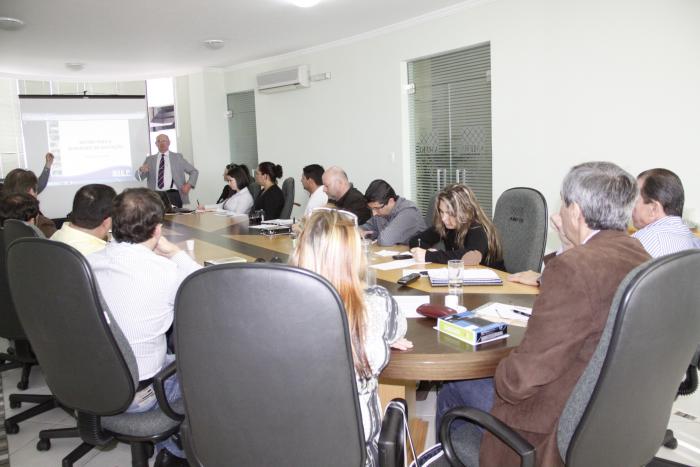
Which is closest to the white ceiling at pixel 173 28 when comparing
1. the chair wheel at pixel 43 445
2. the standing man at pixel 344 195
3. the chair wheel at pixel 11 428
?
the standing man at pixel 344 195

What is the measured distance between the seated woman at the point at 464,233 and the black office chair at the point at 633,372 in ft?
5.09

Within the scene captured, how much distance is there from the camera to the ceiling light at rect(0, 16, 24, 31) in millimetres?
5566

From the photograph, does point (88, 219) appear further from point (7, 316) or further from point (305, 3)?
point (305, 3)

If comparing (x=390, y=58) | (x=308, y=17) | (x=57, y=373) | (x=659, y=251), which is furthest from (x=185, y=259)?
(x=390, y=58)

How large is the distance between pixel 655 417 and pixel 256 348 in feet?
3.32

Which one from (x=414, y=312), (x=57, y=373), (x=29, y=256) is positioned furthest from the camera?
(x=414, y=312)

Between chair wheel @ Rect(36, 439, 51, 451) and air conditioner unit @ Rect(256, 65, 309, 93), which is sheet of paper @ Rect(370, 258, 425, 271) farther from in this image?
air conditioner unit @ Rect(256, 65, 309, 93)

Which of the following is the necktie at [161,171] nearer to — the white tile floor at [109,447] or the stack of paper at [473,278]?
the white tile floor at [109,447]

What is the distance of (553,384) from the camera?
1458 millimetres

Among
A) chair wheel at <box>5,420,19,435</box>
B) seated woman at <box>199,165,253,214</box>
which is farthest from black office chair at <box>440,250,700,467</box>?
seated woman at <box>199,165,253,214</box>

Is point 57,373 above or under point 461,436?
above

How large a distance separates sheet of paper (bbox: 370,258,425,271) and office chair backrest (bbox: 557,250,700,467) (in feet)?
5.13

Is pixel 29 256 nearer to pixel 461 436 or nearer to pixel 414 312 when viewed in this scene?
pixel 414 312

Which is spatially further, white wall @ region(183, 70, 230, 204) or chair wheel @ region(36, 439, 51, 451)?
white wall @ region(183, 70, 230, 204)
